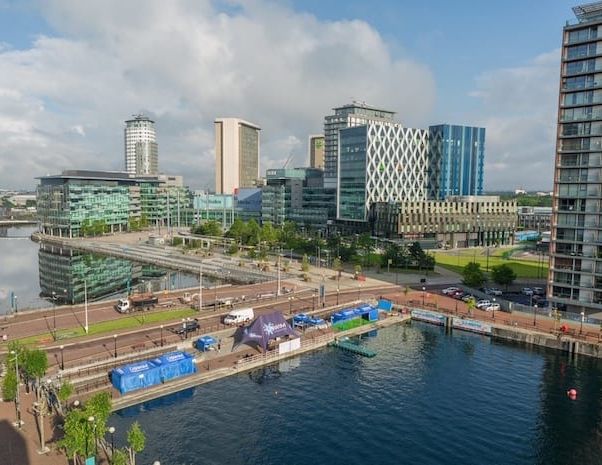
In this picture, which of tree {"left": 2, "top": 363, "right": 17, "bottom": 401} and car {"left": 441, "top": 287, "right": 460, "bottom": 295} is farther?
car {"left": 441, "top": 287, "right": 460, "bottom": 295}

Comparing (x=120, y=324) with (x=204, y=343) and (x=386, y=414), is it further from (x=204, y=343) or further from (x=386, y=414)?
(x=386, y=414)

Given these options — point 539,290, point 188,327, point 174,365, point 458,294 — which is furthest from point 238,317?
point 539,290

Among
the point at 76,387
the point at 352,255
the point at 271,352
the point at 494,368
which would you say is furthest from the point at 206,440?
the point at 352,255

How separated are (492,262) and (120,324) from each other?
11975 centimetres

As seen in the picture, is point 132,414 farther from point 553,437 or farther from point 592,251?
point 592,251

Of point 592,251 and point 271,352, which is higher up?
point 592,251

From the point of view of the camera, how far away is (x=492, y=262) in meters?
155

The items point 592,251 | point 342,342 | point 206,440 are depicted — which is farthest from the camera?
point 592,251

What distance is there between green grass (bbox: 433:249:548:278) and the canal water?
7426cm

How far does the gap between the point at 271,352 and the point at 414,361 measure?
65.5ft

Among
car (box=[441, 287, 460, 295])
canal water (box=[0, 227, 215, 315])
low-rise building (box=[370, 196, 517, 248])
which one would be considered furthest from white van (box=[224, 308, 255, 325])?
low-rise building (box=[370, 196, 517, 248])

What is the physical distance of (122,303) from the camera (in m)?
82.1

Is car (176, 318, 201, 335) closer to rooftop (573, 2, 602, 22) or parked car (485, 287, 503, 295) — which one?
parked car (485, 287, 503, 295)

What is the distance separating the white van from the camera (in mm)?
74875
